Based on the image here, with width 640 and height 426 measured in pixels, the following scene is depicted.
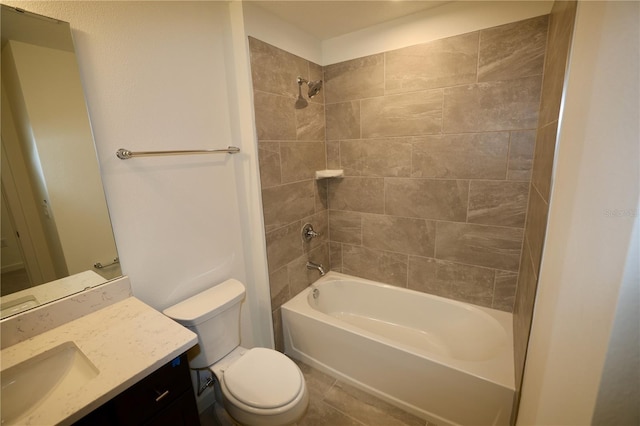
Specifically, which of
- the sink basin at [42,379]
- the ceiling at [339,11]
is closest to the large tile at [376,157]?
the ceiling at [339,11]

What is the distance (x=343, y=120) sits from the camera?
2.24 metres

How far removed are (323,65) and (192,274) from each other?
185cm

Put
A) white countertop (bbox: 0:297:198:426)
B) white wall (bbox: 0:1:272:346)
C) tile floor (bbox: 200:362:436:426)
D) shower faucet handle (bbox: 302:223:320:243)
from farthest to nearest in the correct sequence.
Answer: shower faucet handle (bbox: 302:223:320:243) → tile floor (bbox: 200:362:436:426) → white wall (bbox: 0:1:272:346) → white countertop (bbox: 0:297:198:426)

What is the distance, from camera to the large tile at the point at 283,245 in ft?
6.24

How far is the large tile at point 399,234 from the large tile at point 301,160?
1.95 ft

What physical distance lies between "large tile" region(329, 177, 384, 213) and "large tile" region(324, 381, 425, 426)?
1.32 meters

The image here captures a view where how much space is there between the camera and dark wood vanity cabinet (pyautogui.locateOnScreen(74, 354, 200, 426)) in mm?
828

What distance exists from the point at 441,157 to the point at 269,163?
1.19m

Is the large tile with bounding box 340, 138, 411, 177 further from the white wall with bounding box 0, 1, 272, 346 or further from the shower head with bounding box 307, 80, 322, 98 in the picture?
the white wall with bounding box 0, 1, 272, 346

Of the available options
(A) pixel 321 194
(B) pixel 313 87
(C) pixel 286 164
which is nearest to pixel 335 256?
(A) pixel 321 194

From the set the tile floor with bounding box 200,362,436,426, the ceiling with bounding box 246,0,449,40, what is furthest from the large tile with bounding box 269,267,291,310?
the ceiling with bounding box 246,0,449,40

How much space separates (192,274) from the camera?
5.09ft

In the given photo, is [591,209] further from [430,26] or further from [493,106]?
[430,26]

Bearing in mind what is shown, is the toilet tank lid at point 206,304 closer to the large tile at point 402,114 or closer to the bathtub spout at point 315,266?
the bathtub spout at point 315,266
